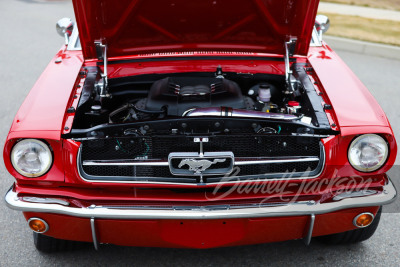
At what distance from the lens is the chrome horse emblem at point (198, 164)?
2188 millimetres

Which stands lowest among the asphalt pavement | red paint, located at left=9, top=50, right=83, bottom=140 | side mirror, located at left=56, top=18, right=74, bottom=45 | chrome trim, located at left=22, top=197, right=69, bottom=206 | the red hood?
the asphalt pavement

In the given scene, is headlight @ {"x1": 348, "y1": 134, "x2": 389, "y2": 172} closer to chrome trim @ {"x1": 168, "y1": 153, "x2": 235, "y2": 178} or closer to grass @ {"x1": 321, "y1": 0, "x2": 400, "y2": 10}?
chrome trim @ {"x1": 168, "y1": 153, "x2": 235, "y2": 178}

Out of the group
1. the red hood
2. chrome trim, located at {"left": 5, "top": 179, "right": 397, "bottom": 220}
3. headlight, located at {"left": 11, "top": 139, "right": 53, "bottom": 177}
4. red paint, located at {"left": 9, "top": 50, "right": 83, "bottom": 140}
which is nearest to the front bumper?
chrome trim, located at {"left": 5, "top": 179, "right": 397, "bottom": 220}

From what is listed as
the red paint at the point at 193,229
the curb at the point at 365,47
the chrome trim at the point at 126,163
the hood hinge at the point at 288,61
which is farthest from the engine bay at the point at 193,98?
the curb at the point at 365,47

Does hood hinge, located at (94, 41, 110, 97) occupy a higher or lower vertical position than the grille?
higher

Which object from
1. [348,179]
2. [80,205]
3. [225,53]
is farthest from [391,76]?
[80,205]

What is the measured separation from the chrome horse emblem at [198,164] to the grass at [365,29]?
5.53m

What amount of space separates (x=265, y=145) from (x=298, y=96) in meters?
0.64

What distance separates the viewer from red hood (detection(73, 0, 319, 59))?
275cm

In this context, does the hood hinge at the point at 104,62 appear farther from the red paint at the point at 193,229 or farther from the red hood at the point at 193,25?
the red paint at the point at 193,229

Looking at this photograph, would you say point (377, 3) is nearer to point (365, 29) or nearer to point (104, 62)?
point (365, 29)

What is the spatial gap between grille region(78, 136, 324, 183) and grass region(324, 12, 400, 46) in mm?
5245

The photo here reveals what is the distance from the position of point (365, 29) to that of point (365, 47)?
99 cm

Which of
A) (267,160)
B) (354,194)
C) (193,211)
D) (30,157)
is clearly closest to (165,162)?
(193,211)
